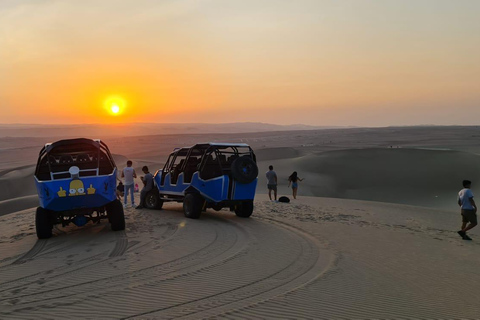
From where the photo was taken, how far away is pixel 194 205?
1198cm

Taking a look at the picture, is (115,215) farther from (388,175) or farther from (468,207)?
(388,175)

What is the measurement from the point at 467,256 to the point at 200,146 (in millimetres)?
7493

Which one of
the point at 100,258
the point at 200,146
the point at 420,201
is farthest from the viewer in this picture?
the point at 420,201

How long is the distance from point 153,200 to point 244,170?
411 cm

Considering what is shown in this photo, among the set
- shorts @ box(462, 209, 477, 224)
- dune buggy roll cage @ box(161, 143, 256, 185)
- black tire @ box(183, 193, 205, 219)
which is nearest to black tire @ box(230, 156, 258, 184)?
dune buggy roll cage @ box(161, 143, 256, 185)

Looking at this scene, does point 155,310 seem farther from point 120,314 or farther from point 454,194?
point 454,194

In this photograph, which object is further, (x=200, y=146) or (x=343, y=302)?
(x=200, y=146)

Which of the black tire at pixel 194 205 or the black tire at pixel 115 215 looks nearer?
the black tire at pixel 115 215

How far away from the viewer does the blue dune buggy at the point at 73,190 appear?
9.15m

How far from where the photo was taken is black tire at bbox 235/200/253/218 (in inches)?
498

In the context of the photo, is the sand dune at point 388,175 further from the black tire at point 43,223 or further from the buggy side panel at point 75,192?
the black tire at point 43,223

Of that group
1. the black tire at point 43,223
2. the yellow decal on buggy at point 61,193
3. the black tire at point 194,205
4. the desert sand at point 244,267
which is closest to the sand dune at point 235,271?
the desert sand at point 244,267

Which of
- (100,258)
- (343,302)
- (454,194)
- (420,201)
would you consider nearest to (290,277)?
(343,302)

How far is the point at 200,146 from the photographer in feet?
40.9
